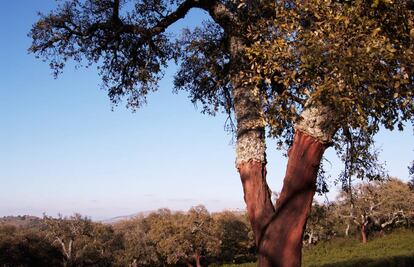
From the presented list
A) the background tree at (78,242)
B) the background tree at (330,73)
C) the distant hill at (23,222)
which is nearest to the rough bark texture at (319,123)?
the background tree at (330,73)

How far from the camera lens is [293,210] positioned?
238 inches

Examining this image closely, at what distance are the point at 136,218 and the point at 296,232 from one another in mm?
82697

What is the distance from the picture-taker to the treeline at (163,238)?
60106 millimetres

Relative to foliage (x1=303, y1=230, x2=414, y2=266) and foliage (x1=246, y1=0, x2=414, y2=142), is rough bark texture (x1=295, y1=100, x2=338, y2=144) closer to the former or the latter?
foliage (x1=246, y1=0, x2=414, y2=142)

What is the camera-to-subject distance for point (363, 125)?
5246mm

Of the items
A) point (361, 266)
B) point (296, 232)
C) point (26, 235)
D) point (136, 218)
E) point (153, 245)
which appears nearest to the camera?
point (296, 232)

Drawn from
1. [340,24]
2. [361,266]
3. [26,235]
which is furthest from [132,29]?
[26,235]

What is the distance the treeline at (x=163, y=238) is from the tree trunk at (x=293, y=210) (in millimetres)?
51809

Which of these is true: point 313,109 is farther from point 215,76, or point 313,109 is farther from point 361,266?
point 361,266

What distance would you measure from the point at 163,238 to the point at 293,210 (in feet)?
201

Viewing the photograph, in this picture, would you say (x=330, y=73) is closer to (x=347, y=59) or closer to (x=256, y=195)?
(x=347, y=59)

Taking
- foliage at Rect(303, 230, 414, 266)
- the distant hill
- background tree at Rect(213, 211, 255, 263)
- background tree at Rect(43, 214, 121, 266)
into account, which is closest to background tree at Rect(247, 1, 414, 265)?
foliage at Rect(303, 230, 414, 266)

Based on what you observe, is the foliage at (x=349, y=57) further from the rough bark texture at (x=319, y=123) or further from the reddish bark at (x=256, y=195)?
the reddish bark at (x=256, y=195)

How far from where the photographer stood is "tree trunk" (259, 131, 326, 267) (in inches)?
237
